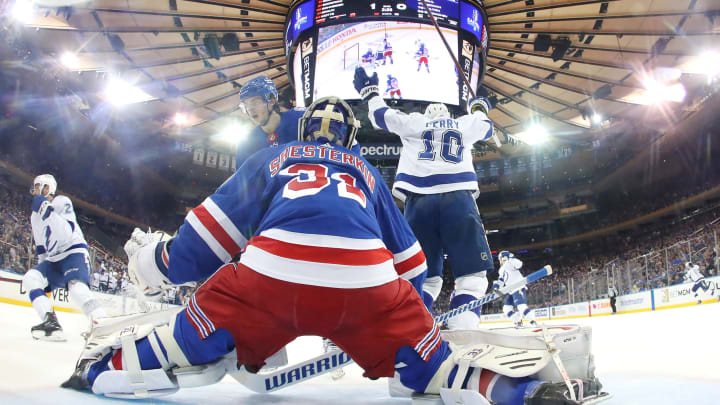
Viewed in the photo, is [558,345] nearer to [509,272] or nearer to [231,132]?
[509,272]

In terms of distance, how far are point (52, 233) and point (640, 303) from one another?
41.1 ft

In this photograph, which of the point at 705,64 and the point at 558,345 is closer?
the point at 558,345

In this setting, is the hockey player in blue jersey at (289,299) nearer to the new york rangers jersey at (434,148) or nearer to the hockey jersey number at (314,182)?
the hockey jersey number at (314,182)

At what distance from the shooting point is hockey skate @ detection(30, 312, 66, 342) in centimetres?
372

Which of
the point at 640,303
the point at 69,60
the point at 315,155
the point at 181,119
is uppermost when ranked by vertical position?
the point at 69,60

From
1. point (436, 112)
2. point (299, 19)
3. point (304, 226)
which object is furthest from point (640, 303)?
point (304, 226)

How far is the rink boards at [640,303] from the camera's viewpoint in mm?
10134

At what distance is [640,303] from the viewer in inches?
466

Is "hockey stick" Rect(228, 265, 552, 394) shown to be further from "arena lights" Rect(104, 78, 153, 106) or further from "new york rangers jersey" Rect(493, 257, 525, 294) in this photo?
"arena lights" Rect(104, 78, 153, 106)

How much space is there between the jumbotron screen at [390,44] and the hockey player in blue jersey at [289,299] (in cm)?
780

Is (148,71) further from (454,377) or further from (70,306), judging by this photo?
(454,377)

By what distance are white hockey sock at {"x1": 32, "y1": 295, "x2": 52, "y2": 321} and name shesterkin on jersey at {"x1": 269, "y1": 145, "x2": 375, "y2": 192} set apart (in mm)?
3486

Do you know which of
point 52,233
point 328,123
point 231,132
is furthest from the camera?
point 231,132

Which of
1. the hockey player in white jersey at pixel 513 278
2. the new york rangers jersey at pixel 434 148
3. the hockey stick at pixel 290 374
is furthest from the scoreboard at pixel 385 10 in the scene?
the hockey stick at pixel 290 374
